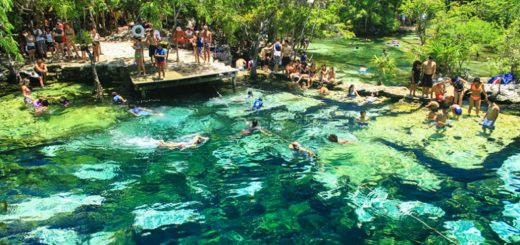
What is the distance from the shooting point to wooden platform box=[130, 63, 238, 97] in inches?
734

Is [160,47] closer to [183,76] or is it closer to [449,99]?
[183,76]

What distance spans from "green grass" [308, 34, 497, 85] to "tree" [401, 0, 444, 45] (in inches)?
60.4

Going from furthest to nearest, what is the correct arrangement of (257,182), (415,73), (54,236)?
(415,73) → (257,182) → (54,236)

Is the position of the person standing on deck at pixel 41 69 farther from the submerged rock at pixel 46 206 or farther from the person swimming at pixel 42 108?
the submerged rock at pixel 46 206

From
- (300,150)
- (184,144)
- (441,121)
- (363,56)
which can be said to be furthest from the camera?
(363,56)

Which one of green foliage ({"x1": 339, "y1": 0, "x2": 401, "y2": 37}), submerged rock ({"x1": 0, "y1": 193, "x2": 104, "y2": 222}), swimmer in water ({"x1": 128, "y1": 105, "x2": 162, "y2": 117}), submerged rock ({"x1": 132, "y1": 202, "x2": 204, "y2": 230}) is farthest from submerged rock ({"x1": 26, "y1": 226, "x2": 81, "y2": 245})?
green foliage ({"x1": 339, "y1": 0, "x2": 401, "y2": 37})

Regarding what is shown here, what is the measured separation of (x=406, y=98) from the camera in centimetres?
1908

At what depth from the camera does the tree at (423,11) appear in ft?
83.1

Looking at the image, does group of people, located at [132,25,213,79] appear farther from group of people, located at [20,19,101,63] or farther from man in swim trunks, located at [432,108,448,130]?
man in swim trunks, located at [432,108,448,130]

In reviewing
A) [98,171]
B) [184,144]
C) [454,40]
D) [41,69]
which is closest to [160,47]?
[41,69]

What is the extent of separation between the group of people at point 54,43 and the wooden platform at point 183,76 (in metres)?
3.15

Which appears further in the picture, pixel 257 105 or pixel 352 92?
pixel 352 92

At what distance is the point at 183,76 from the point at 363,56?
17.2 meters

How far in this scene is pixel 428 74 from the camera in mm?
18172
